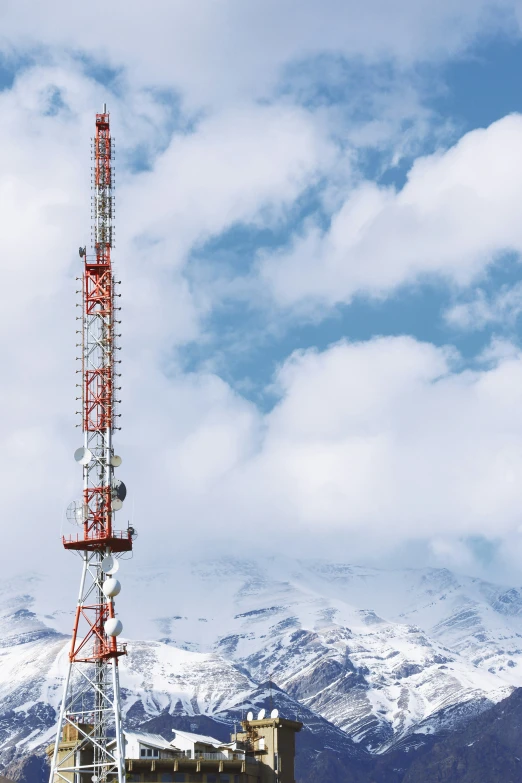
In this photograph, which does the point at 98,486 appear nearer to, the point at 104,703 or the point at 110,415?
the point at 110,415

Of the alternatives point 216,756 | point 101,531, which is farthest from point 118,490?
point 216,756

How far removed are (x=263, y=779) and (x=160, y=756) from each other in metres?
12.3

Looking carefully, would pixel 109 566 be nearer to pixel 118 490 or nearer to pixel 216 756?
pixel 118 490

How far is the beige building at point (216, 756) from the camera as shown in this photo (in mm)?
152375

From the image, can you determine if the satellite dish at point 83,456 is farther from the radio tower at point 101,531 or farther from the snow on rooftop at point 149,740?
the snow on rooftop at point 149,740

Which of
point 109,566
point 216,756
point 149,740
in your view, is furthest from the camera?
point 149,740

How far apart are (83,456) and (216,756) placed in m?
59.5

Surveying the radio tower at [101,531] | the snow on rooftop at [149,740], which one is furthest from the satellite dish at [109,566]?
the snow on rooftop at [149,740]

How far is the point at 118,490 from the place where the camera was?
367ft

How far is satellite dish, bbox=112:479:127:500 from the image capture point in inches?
4389

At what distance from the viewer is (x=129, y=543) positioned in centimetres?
11062

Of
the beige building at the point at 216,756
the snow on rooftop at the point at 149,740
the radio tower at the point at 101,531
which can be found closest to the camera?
the radio tower at the point at 101,531

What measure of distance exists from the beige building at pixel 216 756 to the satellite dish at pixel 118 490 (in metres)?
39.4

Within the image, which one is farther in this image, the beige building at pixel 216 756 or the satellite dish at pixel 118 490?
the beige building at pixel 216 756
